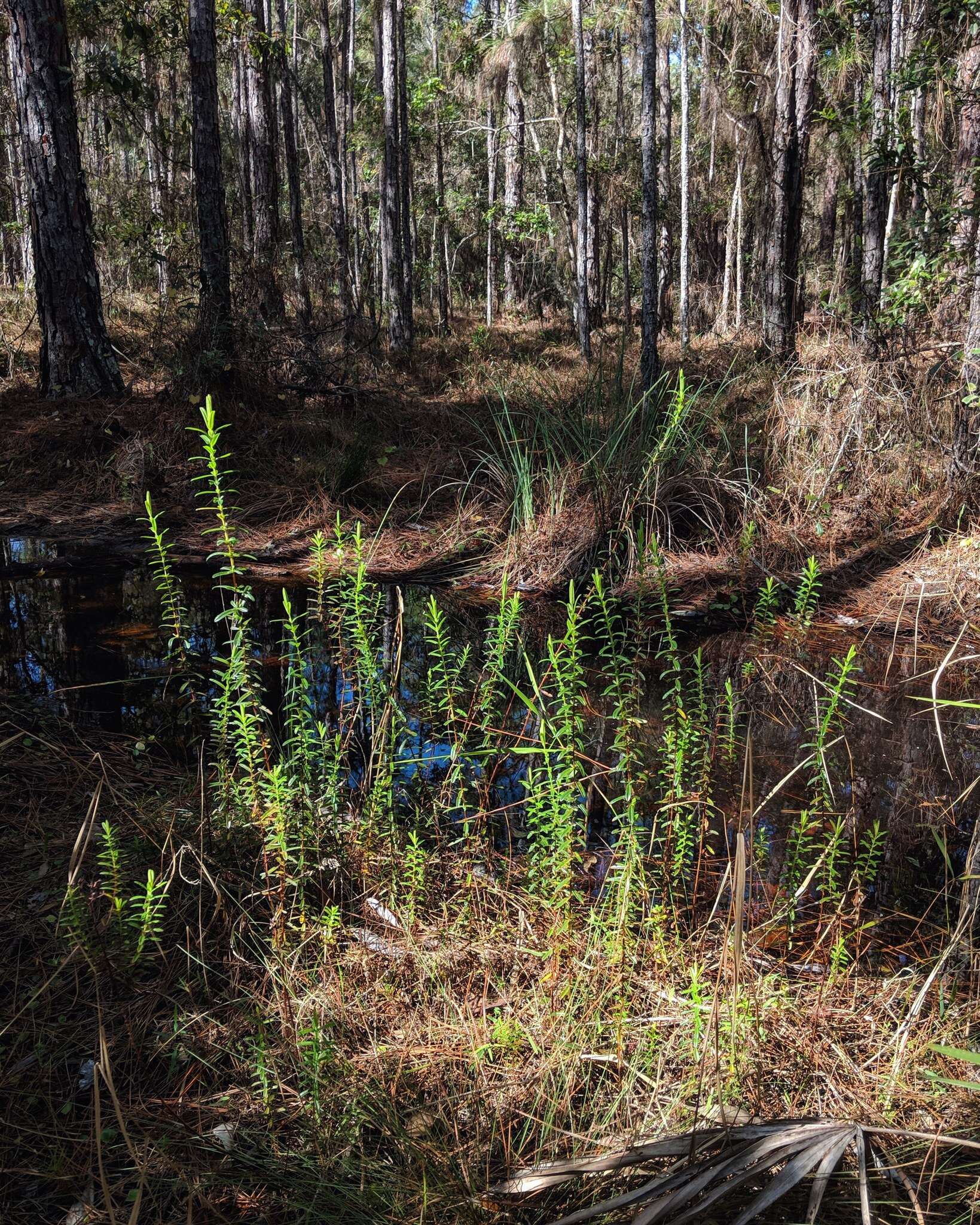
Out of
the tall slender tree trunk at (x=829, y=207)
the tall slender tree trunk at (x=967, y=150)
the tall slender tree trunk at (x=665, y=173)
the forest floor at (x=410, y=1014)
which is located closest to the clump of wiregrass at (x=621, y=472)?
the forest floor at (x=410, y=1014)

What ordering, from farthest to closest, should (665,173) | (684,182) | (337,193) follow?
(665,173), (684,182), (337,193)

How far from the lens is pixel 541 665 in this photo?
4090 millimetres

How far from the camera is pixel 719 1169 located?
1205 mm

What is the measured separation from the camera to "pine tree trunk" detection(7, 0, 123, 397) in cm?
763

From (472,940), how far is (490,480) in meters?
4.98

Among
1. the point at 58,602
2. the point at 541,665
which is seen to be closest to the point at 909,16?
the point at 541,665

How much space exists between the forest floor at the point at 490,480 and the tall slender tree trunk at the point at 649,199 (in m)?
1.06

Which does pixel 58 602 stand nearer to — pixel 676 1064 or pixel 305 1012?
pixel 305 1012

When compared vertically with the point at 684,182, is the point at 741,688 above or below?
below

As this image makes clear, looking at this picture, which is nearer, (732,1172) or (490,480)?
(732,1172)

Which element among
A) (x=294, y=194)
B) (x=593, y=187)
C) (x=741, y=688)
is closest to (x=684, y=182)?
(x=593, y=187)

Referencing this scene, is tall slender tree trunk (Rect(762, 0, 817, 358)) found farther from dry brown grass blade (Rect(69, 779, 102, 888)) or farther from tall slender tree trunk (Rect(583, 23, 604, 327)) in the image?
tall slender tree trunk (Rect(583, 23, 604, 327))

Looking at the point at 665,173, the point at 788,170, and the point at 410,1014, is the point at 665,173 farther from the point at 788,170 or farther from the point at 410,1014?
the point at 410,1014

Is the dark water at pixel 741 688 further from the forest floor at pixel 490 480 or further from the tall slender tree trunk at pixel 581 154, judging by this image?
the tall slender tree trunk at pixel 581 154
